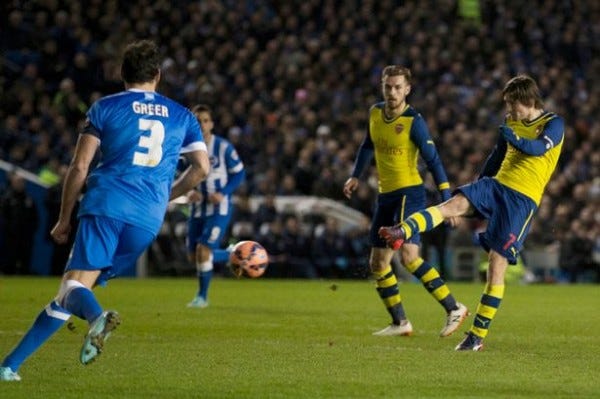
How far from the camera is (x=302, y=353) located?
10453mm

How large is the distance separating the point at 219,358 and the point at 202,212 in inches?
259

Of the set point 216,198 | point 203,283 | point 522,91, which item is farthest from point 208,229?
point 522,91

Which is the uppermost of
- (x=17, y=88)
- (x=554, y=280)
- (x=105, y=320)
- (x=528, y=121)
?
(x=528, y=121)

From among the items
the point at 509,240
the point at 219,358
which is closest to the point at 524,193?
the point at 509,240

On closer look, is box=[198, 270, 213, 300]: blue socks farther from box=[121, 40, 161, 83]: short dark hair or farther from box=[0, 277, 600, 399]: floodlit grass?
box=[121, 40, 161, 83]: short dark hair

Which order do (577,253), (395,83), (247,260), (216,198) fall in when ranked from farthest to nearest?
(577,253) < (216,198) < (247,260) < (395,83)

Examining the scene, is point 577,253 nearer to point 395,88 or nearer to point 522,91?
point 395,88

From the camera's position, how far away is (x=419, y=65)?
29484 millimetres

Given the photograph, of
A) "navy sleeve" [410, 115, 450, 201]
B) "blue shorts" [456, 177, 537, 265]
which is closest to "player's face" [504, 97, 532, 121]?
"blue shorts" [456, 177, 537, 265]

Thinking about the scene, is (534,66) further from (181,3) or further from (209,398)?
(209,398)

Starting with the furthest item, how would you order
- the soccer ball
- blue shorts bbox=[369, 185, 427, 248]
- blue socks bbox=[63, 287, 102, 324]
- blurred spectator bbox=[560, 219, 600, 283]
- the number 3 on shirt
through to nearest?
blurred spectator bbox=[560, 219, 600, 283]
the soccer ball
blue shorts bbox=[369, 185, 427, 248]
the number 3 on shirt
blue socks bbox=[63, 287, 102, 324]

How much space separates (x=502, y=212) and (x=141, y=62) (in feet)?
12.0

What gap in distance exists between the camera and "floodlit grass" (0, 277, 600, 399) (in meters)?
8.24

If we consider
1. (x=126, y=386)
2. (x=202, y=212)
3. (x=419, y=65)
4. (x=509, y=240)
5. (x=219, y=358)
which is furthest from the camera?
(x=419, y=65)
